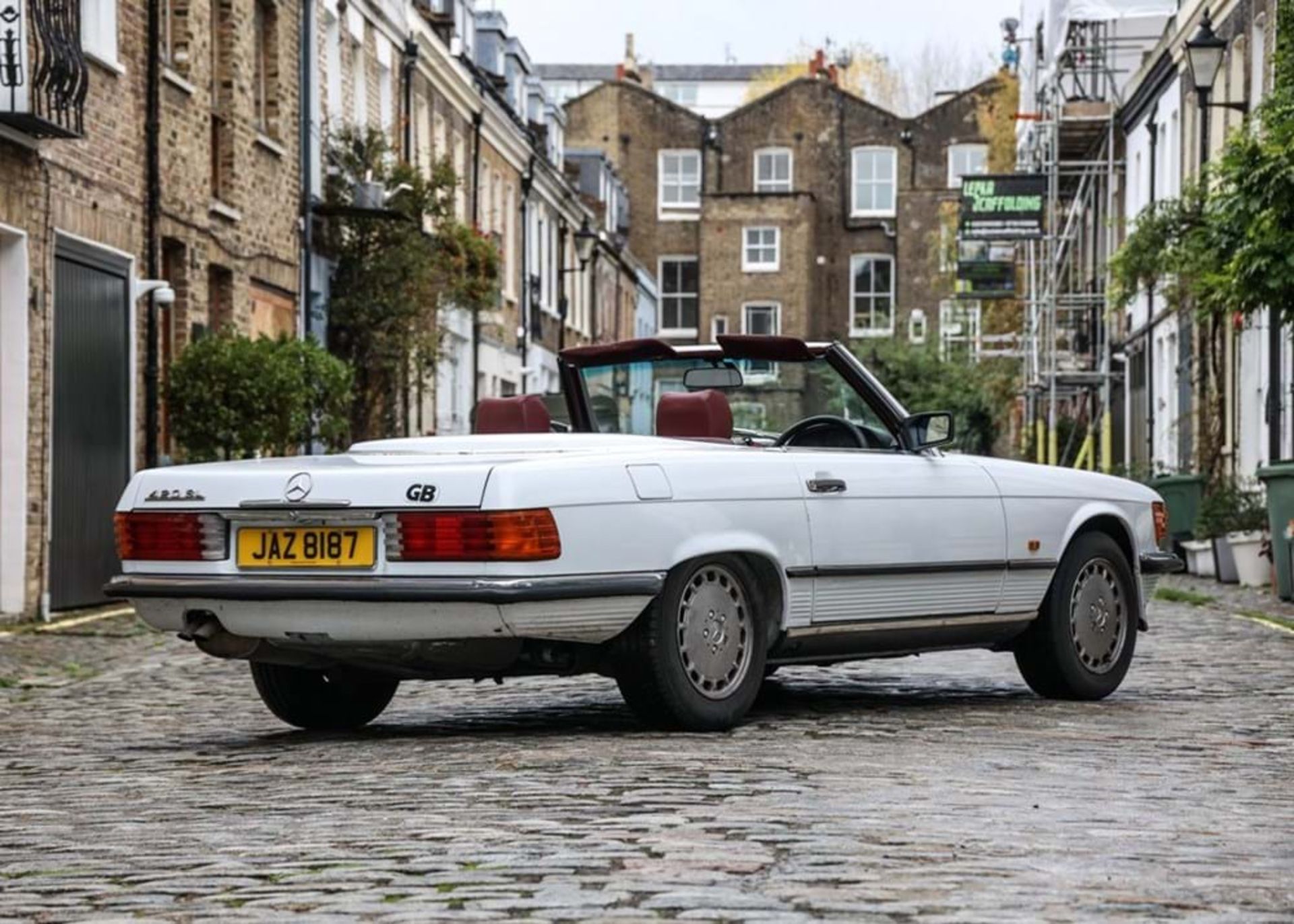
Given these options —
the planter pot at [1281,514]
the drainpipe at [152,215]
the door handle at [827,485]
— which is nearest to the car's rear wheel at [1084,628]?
the door handle at [827,485]

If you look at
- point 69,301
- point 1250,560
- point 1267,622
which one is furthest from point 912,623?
point 1250,560

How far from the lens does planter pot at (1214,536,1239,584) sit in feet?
80.5

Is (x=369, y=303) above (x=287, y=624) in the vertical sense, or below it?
above

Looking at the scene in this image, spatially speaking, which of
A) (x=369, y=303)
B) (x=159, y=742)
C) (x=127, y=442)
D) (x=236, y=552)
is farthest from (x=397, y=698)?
(x=369, y=303)

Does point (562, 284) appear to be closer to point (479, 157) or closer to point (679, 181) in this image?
point (479, 157)

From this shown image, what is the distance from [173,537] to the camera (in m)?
8.64

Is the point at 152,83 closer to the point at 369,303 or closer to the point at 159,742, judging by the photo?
the point at 369,303

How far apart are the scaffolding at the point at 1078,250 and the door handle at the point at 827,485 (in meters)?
32.8

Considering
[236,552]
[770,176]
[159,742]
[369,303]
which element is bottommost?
[159,742]

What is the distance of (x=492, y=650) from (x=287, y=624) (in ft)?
2.30

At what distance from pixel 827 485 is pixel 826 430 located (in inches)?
29.5

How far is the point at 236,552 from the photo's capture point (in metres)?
8.52

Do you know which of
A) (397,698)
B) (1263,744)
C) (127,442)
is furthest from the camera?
(127,442)

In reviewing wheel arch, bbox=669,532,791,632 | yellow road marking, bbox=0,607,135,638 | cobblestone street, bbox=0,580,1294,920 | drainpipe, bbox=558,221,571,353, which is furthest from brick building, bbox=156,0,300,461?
drainpipe, bbox=558,221,571,353
